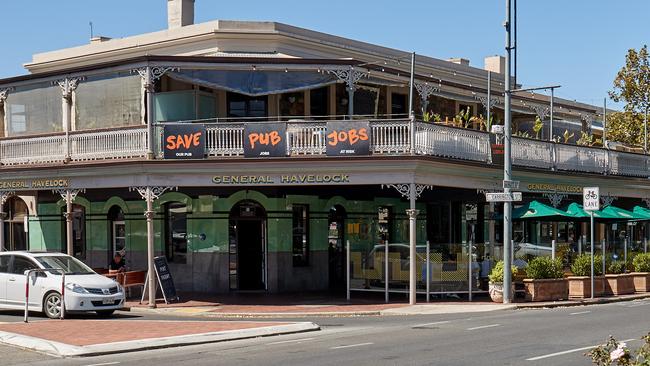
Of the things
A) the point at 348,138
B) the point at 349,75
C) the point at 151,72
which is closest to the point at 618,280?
the point at 348,138

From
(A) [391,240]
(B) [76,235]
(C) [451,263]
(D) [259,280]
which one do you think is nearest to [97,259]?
(B) [76,235]

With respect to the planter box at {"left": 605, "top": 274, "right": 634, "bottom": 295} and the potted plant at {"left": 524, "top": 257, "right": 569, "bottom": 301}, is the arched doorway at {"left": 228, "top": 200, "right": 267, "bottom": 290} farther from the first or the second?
the planter box at {"left": 605, "top": 274, "right": 634, "bottom": 295}

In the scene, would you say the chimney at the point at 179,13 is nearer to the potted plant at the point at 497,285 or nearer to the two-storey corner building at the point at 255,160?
the two-storey corner building at the point at 255,160

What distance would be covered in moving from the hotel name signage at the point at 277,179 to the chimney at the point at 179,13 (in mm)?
9742

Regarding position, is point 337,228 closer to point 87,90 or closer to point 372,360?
point 87,90

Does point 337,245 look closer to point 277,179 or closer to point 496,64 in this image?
point 277,179

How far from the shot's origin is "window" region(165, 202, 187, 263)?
2888cm

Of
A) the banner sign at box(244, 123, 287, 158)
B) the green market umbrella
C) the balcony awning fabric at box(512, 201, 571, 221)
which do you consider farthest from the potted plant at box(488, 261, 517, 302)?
the green market umbrella

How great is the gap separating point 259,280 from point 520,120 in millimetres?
16463

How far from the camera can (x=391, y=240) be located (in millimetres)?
32031

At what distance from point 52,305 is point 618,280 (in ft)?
57.3

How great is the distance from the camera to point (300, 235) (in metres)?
29.1

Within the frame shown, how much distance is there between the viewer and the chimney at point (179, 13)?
3253 cm

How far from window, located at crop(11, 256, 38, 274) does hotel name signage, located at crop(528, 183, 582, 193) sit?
53.7 feet
